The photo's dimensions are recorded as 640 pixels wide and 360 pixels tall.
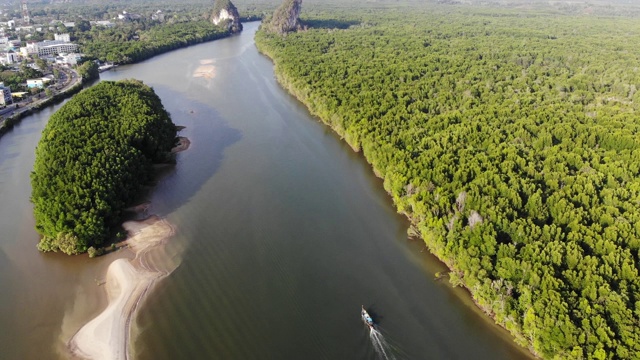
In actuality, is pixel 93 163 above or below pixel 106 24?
below

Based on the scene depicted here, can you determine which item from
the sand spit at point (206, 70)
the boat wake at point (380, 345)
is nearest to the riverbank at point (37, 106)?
the sand spit at point (206, 70)

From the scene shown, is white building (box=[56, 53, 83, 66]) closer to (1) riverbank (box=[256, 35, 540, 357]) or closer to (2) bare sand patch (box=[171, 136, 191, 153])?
(1) riverbank (box=[256, 35, 540, 357])

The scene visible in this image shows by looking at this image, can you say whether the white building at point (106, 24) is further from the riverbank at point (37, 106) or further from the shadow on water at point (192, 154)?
the shadow on water at point (192, 154)

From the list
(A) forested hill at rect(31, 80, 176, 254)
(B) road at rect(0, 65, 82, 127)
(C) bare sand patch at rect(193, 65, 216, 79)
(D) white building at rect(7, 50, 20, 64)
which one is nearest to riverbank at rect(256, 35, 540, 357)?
(C) bare sand patch at rect(193, 65, 216, 79)

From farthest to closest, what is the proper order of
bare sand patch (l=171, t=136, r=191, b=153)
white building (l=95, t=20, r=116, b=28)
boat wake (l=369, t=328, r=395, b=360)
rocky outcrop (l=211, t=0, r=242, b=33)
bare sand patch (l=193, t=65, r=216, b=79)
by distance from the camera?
white building (l=95, t=20, r=116, b=28), rocky outcrop (l=211, t=0, r=242, b=33), bare sand patch (l=193, t=65, r=216, b=79), bare sand patch (l=171, t=136, r=191, b=153), boat wake (l=369, t=328, r=395, b=360)

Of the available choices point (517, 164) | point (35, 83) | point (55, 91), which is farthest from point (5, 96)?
point (517, 164)

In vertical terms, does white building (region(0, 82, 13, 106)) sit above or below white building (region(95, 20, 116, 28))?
below

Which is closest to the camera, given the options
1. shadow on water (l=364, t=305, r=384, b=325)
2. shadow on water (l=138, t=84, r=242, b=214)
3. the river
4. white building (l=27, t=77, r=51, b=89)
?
the river

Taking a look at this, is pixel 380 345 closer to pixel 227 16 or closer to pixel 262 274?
pixel 262 274
